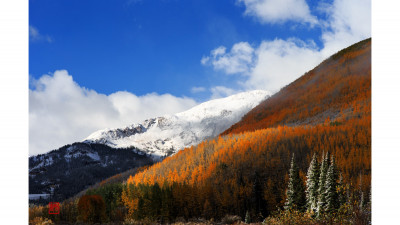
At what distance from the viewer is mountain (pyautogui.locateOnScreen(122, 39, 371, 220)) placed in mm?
60531

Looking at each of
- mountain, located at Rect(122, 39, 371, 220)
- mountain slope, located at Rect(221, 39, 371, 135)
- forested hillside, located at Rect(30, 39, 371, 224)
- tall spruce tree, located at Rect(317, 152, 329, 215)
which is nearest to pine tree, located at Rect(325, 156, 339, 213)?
forested hillside, located at Rect(30, 39, 371, 224)

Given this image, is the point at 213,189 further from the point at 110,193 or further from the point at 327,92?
the point at 327,92

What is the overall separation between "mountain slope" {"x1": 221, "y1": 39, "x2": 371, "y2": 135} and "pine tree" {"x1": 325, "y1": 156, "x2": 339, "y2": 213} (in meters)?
55.7

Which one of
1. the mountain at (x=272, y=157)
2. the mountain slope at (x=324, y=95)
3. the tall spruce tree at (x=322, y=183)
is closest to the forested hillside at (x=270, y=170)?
the tall spruce tree at (x=322, y=183)

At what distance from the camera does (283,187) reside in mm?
65938

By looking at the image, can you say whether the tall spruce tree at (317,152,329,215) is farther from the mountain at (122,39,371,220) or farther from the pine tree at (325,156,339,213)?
the mountain at (122,39,371,220)

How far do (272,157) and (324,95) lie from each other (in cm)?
4186

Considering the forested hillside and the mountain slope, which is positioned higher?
the mountain slope

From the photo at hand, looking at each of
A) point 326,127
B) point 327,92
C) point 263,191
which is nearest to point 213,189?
point 263,191

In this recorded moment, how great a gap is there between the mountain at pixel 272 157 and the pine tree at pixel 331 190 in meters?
18.5

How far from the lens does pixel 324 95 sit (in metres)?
107

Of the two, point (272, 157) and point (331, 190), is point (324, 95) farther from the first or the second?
point (331, 190)
